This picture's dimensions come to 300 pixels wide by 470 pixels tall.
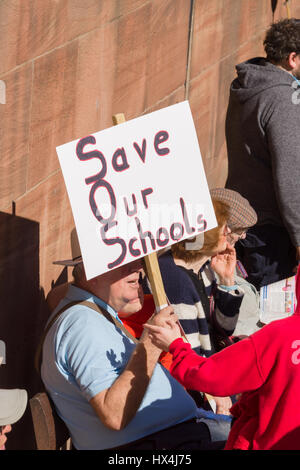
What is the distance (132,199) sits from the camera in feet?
8.91

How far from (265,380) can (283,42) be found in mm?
2551

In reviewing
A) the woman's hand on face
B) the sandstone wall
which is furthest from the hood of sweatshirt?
the woman's hand on face

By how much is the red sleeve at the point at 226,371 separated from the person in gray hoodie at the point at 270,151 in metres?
1.75

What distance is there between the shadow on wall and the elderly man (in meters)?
0.42

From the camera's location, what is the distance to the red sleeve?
93.1 inches

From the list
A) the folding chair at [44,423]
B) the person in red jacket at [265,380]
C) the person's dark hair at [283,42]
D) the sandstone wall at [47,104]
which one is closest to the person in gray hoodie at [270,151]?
the person's dark hair at [283,42]

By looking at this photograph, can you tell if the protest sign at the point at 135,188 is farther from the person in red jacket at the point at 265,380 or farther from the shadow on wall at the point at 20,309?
the shadow on wall at the point at 20,309

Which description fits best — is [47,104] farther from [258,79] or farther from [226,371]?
[226,371]

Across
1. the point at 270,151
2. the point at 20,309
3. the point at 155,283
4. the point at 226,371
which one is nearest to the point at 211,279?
the point at 270,151

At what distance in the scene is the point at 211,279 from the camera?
3.84 meters

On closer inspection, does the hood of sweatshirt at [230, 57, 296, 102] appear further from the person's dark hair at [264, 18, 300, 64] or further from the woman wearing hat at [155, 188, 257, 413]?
the woman wearing hat at [155, 188, 257, 413]

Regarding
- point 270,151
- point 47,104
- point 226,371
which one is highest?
point 47,104

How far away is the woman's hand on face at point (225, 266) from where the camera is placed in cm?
378
